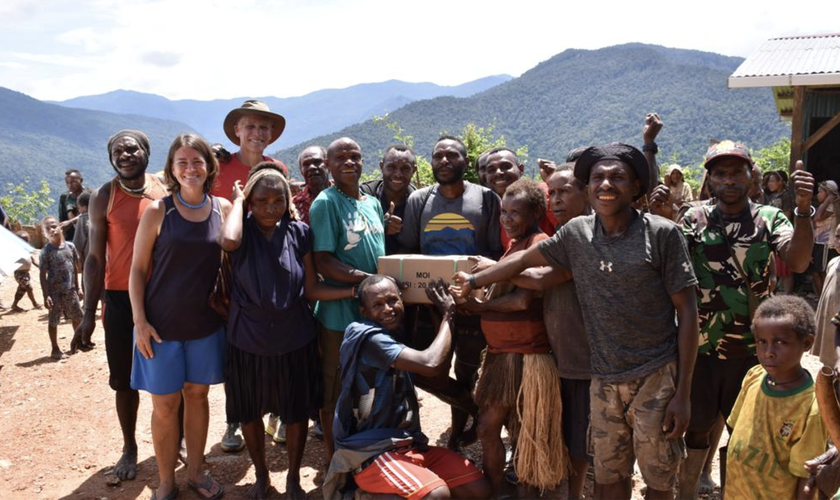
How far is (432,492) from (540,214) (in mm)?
1580

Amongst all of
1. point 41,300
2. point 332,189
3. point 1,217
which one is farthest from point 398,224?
point 41,300

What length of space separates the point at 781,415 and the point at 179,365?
317 cm

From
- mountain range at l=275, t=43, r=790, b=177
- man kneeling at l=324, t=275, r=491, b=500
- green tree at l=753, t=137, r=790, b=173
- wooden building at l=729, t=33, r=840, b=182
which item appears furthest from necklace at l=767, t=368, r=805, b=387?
mountain range at l=275, t=43, r=790, b=177

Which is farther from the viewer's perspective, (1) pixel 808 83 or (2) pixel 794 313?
(1) pixel 808 83

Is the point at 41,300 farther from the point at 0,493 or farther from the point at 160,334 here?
the point at 160,334

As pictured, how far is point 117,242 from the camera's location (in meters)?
4.17

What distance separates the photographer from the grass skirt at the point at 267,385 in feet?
12.2

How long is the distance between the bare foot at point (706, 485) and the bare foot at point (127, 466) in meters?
3.79

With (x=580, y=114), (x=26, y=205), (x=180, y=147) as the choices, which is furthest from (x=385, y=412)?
(x=580, y=114)

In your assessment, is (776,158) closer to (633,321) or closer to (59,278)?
(59,278)

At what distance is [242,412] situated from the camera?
378cm

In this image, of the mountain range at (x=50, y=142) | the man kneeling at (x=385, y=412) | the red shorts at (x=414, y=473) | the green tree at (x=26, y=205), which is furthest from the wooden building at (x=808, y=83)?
the mountain range at (x=50, y=142)

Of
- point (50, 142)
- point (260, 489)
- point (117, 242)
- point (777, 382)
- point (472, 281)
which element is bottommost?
point (260, 489)

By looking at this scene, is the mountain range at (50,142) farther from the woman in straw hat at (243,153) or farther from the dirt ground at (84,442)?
the woman in straw hat at (243,153)
